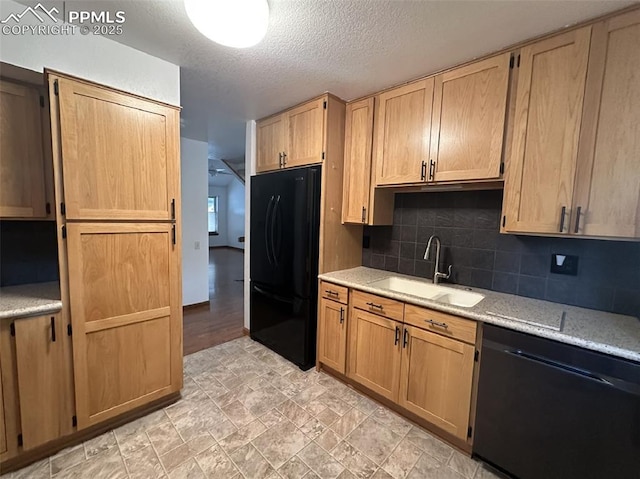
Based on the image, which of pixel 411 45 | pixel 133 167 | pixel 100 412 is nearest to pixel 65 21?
pixel 133 167

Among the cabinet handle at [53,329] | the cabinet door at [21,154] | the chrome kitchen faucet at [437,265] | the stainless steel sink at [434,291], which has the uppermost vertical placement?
the cabinet door at [21,154]

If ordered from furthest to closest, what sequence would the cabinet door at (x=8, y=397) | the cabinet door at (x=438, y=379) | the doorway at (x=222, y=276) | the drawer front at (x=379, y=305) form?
the doorway at (x=222, y=276), the drawer front at (x=379, y=305), the cabinet door at (x=438, y=379), the cabinet door at (x=8, y=397)

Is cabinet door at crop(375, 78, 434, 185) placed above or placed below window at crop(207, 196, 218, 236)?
above

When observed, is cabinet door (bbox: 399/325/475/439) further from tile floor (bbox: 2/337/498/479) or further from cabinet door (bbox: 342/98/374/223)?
cabinet door (bbox: 342/98/374/223)

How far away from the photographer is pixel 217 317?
12.3 ft

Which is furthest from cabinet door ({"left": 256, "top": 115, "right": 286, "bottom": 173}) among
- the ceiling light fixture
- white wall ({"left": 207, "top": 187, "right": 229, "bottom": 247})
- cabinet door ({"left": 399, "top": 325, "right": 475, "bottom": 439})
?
white wall ({"left": 207, "top": 187, "right": 229, "bottom": 247})

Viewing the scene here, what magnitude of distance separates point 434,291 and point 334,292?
0.80 metres

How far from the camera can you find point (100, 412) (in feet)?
5.52

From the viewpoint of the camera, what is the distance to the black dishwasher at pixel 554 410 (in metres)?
1.17

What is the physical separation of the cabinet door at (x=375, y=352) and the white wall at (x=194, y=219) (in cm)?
277

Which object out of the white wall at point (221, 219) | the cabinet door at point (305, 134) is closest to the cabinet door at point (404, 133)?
the cabinet door at point (305, 134)

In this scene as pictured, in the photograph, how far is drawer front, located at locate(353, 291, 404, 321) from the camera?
6.22 feet

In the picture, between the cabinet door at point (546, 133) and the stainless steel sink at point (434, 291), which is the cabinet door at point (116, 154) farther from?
the cabinet door at point (546, 133)

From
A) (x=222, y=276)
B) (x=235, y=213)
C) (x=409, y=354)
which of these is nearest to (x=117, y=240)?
(x=409, y=354)
